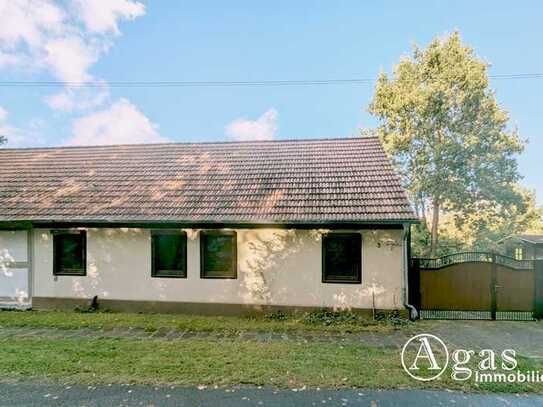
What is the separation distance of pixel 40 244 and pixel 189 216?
4.68 meters

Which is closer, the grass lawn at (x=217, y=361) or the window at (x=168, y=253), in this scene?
the grass lawn at (x=217, y=361)

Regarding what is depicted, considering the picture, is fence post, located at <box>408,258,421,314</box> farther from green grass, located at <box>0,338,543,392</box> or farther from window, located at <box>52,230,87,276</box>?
window, located at <box>52,230,87,276</box>

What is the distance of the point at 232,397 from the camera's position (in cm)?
411

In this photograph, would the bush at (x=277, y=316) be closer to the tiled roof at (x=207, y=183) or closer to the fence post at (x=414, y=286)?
the tiled roof at (x=207, y=183)

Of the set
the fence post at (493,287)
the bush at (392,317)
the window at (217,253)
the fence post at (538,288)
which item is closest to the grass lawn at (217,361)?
the bush at (392,317)

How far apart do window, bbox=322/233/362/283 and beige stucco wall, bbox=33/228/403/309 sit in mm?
145

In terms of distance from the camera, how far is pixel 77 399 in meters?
4.05

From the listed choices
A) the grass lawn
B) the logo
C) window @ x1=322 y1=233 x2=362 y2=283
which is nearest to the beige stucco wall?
window @ x1=322 y1=233 x2=362 y2=283

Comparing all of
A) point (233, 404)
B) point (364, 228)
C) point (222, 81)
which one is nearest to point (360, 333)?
point (364, 228)

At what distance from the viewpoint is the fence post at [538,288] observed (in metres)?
8.17

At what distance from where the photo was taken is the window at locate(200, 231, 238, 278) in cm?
849

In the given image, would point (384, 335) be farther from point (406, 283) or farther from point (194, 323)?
point (194, 323)

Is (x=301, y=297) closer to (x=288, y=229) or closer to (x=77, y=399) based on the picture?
(x=288, y=229)

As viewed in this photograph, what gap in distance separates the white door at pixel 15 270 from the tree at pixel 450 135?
1881cm
